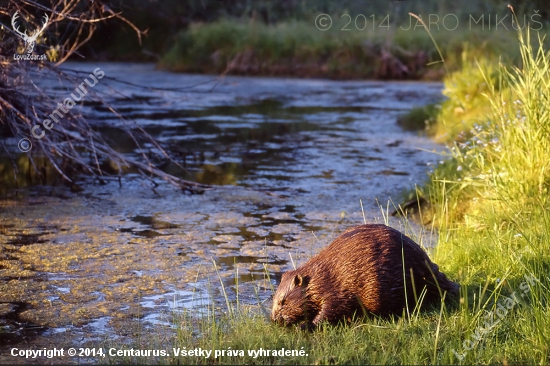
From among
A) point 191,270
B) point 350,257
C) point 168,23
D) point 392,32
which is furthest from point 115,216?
point 168,23

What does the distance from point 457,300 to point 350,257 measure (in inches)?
24.2

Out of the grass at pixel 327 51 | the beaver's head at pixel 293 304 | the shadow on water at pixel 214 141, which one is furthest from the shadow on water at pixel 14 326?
the grass at pixel 327 51

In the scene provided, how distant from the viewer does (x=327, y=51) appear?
17.7m

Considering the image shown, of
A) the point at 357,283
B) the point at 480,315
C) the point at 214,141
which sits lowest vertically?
the point at 214,141

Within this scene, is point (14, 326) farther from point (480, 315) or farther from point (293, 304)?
point (480, 315)

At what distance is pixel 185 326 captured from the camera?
12.2ft

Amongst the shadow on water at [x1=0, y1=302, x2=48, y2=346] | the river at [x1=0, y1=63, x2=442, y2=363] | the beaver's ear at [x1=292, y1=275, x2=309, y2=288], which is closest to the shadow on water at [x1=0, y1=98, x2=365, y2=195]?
the river at [x1=0, y1=63, x2=442, y2=363]

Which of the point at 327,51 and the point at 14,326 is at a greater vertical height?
the point at 327,51

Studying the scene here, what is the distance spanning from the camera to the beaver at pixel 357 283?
3.69 m

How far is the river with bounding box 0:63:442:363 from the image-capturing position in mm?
4066

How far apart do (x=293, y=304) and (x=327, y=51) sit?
14.5 metres

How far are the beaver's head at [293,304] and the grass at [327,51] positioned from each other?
13056 millimetres

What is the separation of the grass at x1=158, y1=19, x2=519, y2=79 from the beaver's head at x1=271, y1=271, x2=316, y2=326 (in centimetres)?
1306

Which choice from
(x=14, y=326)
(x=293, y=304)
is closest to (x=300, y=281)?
(x=293, y=304)
